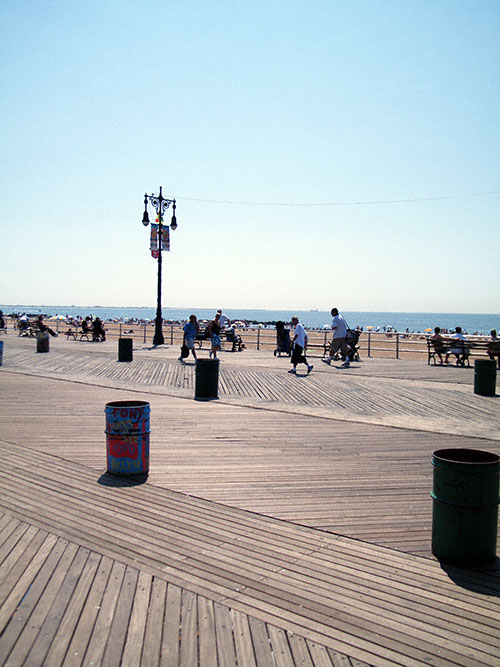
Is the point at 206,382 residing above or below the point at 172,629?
above

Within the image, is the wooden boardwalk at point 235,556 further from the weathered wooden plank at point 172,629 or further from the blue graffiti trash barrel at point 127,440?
the blue graffiti trash barrel at point 127,440

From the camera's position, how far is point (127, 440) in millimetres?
6586

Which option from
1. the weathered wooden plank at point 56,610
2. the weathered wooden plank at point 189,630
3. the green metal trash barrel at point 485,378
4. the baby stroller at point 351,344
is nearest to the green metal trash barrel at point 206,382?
the green metal trash barrel at point 485,378

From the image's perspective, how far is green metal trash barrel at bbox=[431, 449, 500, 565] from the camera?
4.21 meters

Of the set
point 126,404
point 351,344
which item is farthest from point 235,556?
point 351,344

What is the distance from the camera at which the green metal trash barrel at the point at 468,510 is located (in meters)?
4.21

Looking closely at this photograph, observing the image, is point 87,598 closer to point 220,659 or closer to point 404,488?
point 220,659

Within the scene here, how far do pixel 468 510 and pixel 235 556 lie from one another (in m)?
1.85

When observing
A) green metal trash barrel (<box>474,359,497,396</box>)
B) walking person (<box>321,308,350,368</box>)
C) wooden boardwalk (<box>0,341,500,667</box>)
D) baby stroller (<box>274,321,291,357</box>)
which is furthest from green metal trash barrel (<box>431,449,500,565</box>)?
baby stroller (<box>274,321,291,357</box>)

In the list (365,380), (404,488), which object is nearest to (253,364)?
(365,380)

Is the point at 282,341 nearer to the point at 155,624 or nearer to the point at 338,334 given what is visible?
the point at 338,334

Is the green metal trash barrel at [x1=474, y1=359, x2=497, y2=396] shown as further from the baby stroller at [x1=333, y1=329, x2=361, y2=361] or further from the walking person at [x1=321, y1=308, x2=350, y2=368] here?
the baby stroller at [x1=333, y1=329, x2=361, y2=361]

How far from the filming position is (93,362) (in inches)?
761

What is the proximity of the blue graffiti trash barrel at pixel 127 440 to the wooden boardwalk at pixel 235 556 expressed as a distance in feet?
0.60
